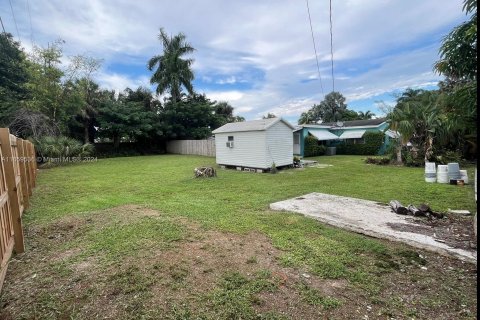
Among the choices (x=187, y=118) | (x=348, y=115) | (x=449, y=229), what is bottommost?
(x=449, y=229)

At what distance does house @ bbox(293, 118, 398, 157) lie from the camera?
1767cm

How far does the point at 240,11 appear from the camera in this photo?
786 centimetres

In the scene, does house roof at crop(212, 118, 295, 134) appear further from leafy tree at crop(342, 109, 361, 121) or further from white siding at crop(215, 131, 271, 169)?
leafy tree at crop(342, 109, 361, 121)

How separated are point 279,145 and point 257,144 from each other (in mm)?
1119

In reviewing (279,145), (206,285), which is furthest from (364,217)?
(279,145)

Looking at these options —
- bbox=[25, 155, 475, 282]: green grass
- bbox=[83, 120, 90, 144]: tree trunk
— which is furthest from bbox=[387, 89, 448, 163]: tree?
bbox=[83, 120, 90, 144]: tree trunk

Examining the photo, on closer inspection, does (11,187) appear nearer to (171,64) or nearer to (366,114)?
(171,64)

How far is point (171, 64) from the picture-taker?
22.3 m

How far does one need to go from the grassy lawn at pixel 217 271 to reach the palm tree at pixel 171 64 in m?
19.7

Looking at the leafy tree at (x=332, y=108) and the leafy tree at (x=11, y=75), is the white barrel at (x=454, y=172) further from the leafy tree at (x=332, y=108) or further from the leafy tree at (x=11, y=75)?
the leafy tree at (x=332, y=108)

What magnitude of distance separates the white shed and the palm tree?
42.2 ft

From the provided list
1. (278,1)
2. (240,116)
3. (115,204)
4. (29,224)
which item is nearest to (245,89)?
(240,116)

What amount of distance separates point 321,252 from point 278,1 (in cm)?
608

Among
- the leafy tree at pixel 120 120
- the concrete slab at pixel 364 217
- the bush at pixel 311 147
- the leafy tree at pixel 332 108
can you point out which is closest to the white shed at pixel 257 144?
the concrete slab at pixel 364 217
